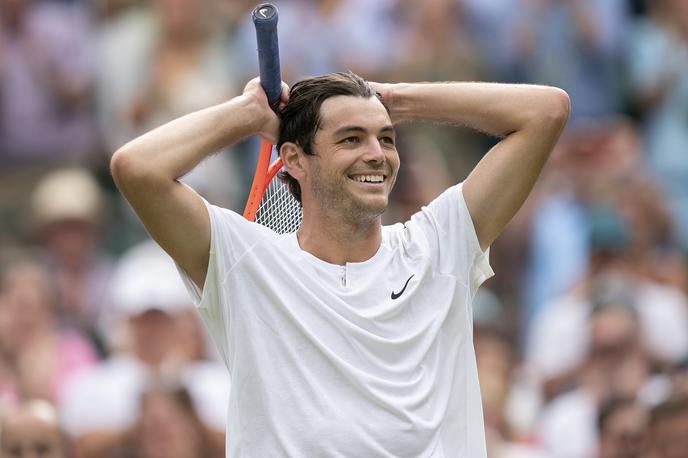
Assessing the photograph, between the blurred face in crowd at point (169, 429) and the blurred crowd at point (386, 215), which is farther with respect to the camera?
the blurred crowd at point (386, 215)

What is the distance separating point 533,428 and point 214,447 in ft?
5.44

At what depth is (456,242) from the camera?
4879mm

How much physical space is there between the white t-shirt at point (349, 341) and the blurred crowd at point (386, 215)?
2463 millimetres

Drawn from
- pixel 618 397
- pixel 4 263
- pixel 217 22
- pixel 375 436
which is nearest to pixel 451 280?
pixel 375 436

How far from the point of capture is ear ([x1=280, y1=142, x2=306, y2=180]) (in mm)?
4977

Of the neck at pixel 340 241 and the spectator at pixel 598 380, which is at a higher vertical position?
the neck at pixel 340 241

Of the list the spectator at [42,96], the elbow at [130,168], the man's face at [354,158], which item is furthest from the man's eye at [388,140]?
the spectator at [42,96]

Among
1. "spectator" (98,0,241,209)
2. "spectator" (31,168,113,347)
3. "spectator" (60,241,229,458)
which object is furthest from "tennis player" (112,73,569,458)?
"spectator" (98,0,241,209)

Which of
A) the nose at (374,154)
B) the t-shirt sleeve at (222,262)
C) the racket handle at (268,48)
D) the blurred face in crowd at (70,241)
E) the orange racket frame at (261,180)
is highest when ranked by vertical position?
the racket handle at (268,48)

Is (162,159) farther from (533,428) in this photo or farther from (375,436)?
(533,428)

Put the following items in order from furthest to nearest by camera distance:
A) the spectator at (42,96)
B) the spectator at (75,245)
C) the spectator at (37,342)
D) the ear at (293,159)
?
1. the spectator at (42,96)
2. the spectator at (75,245)
3. the spectator at (37,342)
4. the ear at (293,159)

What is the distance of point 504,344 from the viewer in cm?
852

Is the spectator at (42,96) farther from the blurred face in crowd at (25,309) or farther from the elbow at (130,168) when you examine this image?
the elbow at (130,168)

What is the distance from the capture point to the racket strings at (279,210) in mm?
5191
